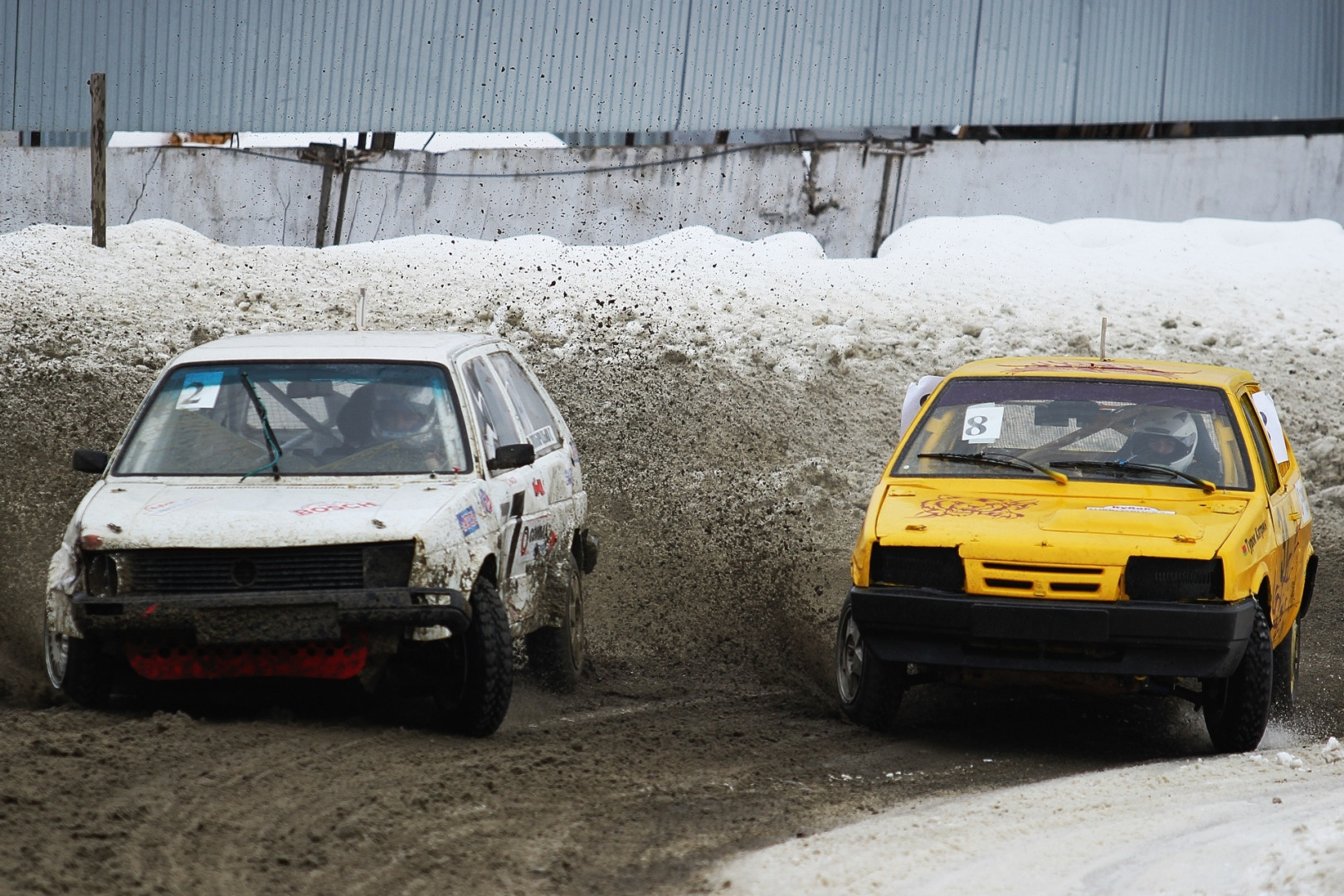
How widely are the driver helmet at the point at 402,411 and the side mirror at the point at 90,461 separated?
1265 millimetres

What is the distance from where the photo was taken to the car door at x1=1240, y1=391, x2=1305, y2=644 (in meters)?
7.32

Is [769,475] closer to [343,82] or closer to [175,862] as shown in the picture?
[343,82]

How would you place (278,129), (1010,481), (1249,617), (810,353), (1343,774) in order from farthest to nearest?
(278,129)
(810,353)
(1010,481)
(1249,617)
(1343,774)

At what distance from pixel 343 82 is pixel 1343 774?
587 inches

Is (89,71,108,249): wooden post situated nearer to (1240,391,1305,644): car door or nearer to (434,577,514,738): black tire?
(434,577,514,738): black tire

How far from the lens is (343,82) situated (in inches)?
730

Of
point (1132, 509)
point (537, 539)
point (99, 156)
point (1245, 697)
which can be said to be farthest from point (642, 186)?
point (1245, 697)

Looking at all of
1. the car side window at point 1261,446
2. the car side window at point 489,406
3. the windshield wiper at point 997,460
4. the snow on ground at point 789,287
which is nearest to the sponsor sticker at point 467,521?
the car side window at point 489,406

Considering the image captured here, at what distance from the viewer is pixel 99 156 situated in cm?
1681

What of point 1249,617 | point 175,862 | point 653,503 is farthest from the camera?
point 653,503

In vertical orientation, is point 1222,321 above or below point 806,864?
above

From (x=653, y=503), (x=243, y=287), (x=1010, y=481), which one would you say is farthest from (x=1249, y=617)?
(x=243, y=287)

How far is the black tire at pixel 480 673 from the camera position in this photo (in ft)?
21.5

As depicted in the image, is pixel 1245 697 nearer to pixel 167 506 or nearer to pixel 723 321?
pixel 167 506
